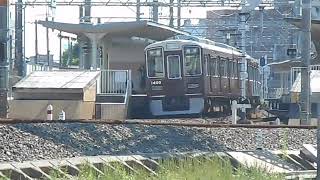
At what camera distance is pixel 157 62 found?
27.8m

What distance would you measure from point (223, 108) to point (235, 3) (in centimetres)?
1356

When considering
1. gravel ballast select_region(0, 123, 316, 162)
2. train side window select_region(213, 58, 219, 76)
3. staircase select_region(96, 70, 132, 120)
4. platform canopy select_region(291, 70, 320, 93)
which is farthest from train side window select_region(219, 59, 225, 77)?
gravel ballast select_region(0, 123, 316, 162)

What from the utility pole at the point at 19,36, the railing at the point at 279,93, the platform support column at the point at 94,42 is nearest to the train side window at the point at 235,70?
the railing at the point at 279,93

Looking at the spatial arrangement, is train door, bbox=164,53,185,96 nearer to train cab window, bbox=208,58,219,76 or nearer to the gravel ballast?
train cab window, bbox=208,58,219,76

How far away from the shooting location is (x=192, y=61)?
27.0 m

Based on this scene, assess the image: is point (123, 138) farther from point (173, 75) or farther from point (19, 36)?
point (19, 36)

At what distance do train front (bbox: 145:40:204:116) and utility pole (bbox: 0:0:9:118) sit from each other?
871 cm

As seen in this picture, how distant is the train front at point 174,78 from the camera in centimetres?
2678

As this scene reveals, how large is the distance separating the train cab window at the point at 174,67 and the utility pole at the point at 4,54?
29.7 ft

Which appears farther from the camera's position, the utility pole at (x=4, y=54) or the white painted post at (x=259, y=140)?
the utility pole at (x=4, y=54)

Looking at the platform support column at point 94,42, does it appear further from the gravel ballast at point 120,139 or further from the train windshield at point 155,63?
the gravel ballast at point 120,139

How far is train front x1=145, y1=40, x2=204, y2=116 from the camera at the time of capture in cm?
2678

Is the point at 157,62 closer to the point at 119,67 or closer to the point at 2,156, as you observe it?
the point at 119,67

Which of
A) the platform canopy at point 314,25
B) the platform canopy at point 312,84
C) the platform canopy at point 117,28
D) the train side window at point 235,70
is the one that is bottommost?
the platform canopy at point 312,84
